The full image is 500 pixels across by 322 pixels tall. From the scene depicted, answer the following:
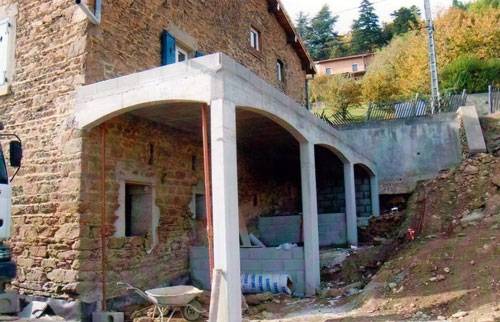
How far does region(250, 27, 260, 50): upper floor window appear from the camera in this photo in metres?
14.5

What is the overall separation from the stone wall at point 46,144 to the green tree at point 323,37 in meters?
48.3

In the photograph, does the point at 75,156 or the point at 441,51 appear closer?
the point at 75,156

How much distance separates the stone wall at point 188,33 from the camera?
776cm

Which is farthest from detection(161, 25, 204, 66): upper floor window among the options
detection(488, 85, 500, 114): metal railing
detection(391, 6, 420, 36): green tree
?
detection(391, 6, 420, 36): green tree

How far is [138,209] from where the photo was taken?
8.41 metres

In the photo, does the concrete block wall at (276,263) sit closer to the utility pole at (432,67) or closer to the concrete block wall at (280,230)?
the concrete block wall at (280,230)

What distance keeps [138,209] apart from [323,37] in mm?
52172

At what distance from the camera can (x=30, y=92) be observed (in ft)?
26.2

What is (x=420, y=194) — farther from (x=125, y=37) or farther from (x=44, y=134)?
(x=44, y=134)

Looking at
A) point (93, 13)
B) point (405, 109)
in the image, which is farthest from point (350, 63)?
point (93, 13)

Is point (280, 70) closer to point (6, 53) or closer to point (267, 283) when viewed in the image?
point (6, 53)

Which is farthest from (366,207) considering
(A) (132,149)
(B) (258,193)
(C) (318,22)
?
(C) (318,22)

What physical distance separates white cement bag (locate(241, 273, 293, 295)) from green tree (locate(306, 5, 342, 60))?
48.2 meters

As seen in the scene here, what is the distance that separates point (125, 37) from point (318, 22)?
54.2 metres
